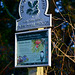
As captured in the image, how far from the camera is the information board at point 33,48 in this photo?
221 inches

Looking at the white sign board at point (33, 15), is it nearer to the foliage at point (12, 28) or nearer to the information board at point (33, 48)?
the information board at point (33, 48)

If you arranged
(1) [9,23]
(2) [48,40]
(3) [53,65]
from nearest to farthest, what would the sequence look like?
(2) [48,40] < (3) [53,65] < (1) [9,23]

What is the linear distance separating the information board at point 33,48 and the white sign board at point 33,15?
22 cm

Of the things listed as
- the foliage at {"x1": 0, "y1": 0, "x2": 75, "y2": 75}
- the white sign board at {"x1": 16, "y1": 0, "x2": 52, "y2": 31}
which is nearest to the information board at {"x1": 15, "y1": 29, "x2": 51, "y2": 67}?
the white sign board at {"x1": 16, "y1": 0, "x2": 52, "y2": 31}

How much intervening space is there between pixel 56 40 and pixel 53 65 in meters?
1.16

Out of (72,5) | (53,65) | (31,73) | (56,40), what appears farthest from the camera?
(72,5)

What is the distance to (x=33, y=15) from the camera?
6.09 metres

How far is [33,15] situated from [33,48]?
0.89m

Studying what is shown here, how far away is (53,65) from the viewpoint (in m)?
8.97

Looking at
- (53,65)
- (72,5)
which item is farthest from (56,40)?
(72,5)

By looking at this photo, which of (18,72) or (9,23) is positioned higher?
(9,23)

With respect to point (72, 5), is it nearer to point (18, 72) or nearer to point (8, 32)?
point (8, 32)

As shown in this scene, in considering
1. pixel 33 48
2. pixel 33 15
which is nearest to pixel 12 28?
pixel 33 15

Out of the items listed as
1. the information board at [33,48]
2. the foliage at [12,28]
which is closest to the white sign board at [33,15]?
the information board at [33,48]
